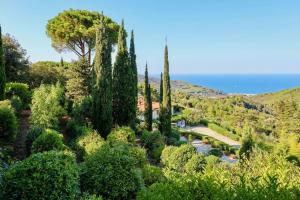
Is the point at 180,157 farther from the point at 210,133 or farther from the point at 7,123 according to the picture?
the point at 210,133

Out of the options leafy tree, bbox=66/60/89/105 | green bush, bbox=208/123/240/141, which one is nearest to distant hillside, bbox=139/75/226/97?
green bush, bbox=208/123/240/141

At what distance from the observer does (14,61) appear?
91.1ft

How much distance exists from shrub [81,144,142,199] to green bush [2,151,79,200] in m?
1.27

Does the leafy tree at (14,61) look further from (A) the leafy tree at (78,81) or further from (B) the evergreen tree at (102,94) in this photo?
(B) the evergreen tree at (102,94)

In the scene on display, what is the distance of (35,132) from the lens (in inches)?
559

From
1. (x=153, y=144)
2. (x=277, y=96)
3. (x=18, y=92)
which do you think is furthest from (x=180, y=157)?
(x=277, y=96)

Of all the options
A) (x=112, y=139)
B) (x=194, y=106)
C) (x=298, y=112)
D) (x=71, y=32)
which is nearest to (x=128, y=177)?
(x=112, y=139)

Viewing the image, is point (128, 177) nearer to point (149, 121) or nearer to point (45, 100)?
point (45, 100)

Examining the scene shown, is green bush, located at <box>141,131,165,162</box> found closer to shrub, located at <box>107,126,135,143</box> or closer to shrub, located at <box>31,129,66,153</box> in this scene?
shrub, located at <box>107,126,135,143</box>

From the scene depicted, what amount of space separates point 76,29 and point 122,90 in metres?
12.1

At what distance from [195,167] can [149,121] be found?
16.4 metres

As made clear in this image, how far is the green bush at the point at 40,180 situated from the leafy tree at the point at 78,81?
17151 mm

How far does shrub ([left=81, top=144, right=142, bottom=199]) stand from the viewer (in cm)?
948

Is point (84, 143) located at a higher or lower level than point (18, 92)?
lower
